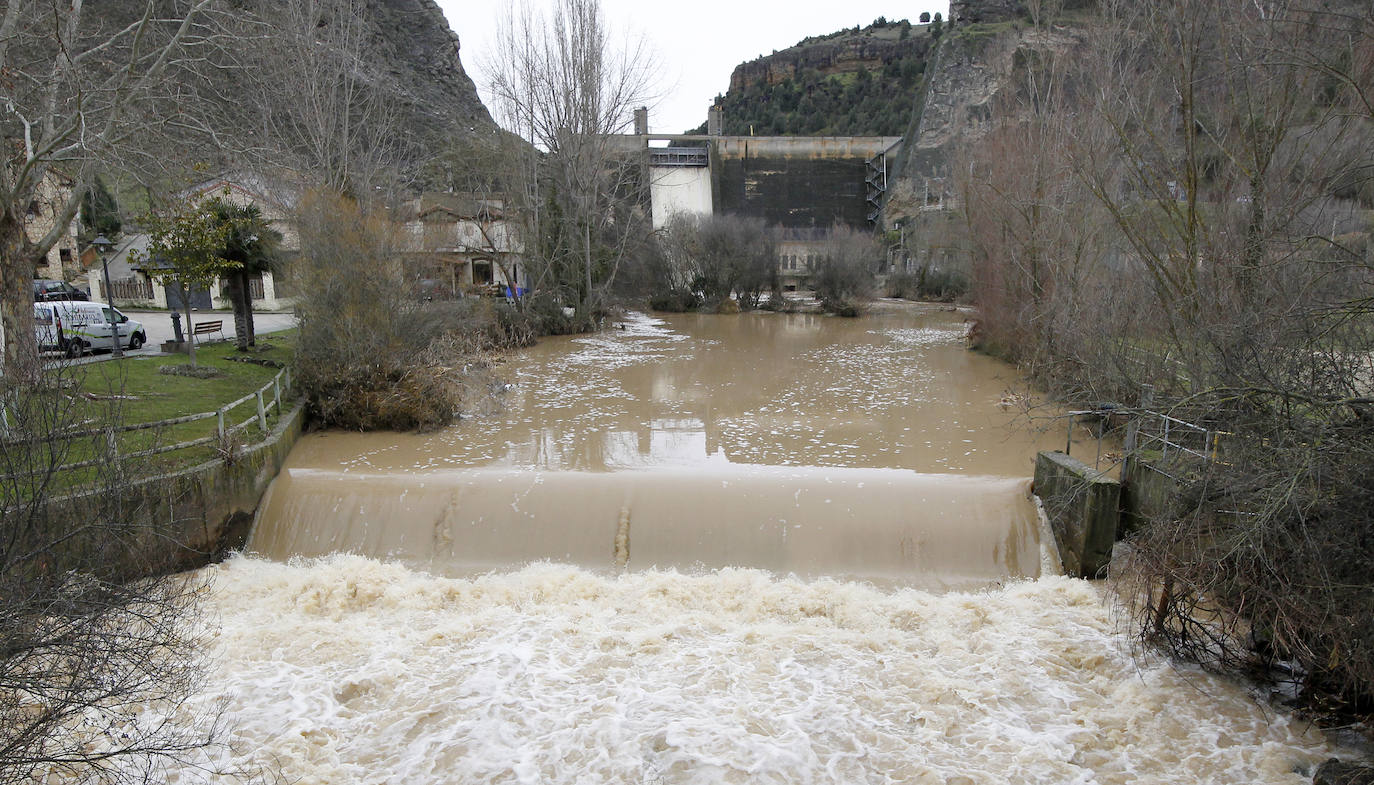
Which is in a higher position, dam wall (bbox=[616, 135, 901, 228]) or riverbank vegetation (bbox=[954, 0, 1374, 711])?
dam wall (bbox=[616, 135, 901, 228])

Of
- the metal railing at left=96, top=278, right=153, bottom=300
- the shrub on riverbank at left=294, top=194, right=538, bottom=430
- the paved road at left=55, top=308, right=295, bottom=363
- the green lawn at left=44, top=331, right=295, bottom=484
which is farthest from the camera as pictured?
the metal railing at left=96, top=278, right=153, bottom=300

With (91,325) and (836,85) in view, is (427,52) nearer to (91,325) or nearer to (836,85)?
(91,325)

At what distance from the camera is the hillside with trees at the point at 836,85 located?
9694 centimetres

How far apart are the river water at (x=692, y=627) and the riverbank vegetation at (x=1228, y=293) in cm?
111

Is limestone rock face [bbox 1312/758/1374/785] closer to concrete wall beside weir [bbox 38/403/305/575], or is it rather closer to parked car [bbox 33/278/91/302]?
concrete wall beside weir [bbox 38/403/305/575]

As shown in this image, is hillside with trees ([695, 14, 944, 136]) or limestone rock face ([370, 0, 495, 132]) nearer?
limestone rock face ([370, 0, 495, 132])

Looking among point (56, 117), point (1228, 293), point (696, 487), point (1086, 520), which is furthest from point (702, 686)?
point (56, 117)

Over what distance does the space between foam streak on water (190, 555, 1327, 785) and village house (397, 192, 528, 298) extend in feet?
33.2

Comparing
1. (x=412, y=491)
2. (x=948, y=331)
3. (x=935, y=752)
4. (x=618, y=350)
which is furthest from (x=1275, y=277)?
(x=948, y=331)

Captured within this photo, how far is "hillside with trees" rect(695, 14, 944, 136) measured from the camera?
9694 cm

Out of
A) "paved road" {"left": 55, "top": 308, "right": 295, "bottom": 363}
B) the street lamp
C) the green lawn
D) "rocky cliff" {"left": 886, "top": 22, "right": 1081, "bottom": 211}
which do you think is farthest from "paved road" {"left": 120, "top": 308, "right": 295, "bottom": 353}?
"rocky cliff" {"left": 886, "top": 22, "right": 1081, "bottom": 211}

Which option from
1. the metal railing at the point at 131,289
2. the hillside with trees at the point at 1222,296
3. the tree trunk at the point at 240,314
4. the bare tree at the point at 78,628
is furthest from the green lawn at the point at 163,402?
the metal railing at the point at 131,289

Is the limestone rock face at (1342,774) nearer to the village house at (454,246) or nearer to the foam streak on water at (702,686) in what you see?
the foam streak on water at (702,686)

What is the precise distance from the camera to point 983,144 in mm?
24672
